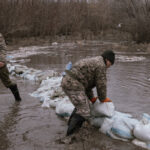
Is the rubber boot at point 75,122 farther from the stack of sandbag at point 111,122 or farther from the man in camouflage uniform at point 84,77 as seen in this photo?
the stack of sandbag at point 111,122

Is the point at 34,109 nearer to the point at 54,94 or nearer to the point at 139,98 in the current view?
the point at 54,94

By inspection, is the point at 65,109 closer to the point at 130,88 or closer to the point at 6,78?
the point at 6,78

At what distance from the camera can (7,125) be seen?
11.6 ft

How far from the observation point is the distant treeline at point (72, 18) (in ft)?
58.6

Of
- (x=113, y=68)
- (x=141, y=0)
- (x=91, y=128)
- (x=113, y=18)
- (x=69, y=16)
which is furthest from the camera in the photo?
(x=113, y=18)

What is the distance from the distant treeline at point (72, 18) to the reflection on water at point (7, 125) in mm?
13514

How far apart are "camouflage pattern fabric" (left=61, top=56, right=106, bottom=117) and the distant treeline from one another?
46.0ft

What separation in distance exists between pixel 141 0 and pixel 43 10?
9.15m

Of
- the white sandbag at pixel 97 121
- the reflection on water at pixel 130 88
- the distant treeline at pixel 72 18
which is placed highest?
the distant treeline at pixel 72 18

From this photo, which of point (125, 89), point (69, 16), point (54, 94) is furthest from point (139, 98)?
point (69, 16)

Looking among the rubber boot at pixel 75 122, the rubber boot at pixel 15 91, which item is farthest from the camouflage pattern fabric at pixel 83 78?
the rubber boot at pixel 15 91

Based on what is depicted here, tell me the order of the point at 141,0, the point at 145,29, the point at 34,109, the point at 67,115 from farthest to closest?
the point at 141,0
the point at 145,29
the point at 34,109
the point at 67,115

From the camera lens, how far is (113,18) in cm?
2806

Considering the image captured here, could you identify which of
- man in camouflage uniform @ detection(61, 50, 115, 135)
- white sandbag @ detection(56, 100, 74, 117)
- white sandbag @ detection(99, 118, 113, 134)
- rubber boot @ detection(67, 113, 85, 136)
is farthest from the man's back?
white sandbag @ detection(56, 100, 74, 117)
